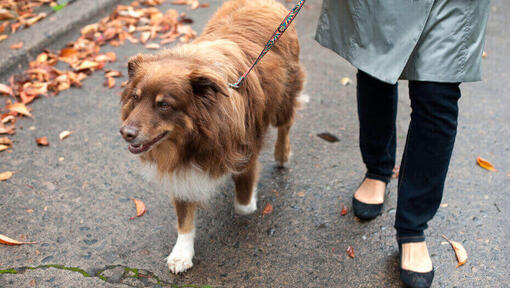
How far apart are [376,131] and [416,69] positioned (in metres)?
0.74

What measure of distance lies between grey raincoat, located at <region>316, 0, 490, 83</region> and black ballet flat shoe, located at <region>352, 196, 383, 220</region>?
42.6 inches

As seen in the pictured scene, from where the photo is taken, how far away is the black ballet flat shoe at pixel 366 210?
9.89 ft

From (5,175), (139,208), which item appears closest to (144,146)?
(139,208)

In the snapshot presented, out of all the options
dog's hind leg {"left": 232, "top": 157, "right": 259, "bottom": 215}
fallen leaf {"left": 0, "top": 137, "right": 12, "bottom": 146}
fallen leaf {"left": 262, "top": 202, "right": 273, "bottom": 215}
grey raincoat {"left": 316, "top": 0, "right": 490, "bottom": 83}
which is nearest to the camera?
grey raincoat {"left": 316, "top": 0, "right": 490, "bottom": 83}

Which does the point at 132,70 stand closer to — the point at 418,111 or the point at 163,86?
the point at 163,86

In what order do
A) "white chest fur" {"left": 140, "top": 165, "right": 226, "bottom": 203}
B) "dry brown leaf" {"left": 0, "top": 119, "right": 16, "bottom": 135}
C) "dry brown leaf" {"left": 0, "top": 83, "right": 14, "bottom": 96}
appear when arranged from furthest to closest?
"dry brown leaf" {"left": 0, "top": 83, "right": 14, "bottom": 96}, "dry brown leaf" {"left": 0, "top": 119, "right": 16, "bottom": 135}, "white chest fur" {"left": 140, "top": 165, "right": 226, "bottom": 203}

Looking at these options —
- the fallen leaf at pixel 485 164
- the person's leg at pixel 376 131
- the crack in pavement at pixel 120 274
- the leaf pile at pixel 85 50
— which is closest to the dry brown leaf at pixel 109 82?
the leaf pile at pixel 85 50

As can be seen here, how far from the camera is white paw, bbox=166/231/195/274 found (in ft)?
8.65

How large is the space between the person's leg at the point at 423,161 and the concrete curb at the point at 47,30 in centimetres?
394

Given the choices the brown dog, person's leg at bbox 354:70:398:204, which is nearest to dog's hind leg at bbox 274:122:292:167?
the brown dog

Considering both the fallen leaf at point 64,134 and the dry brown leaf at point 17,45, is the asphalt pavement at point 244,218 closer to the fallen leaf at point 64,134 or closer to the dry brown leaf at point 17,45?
the fallen leaf at point 64,134

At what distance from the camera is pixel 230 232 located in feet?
9.75

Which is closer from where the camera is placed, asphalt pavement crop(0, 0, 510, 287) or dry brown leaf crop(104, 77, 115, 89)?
asphalt pavement crop(0, 0, 510, 287)

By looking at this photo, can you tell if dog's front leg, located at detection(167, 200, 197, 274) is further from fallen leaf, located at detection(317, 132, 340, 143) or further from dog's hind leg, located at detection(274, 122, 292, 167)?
fallen leaf, located at detection(317, 132, 340, 143)
